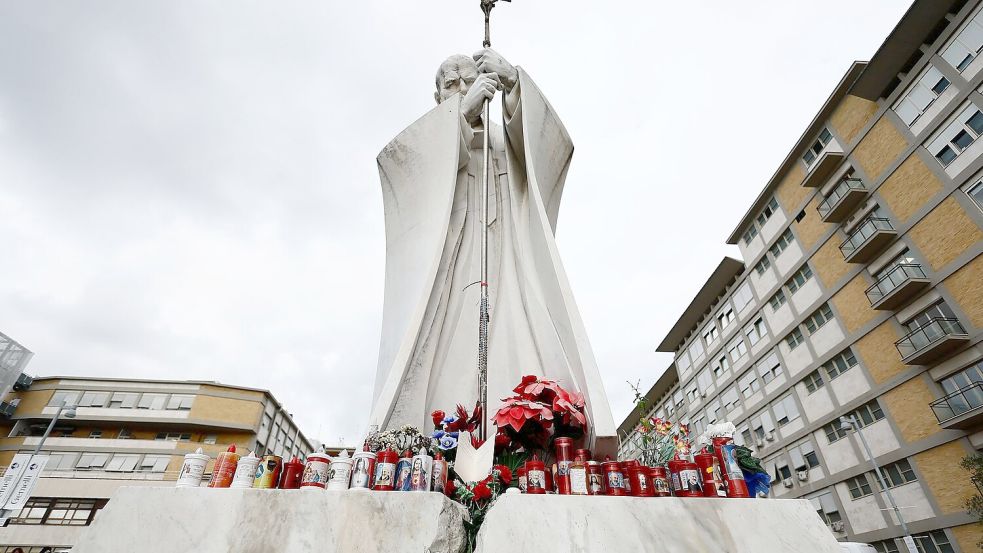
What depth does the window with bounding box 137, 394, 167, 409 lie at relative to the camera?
25.2 meters

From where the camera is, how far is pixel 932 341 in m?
11.7

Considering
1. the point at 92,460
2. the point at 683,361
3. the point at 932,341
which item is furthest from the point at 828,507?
the point at 92,460

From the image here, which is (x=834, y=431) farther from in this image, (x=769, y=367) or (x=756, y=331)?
(x=756, y=331)

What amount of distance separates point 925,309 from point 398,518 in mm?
15878

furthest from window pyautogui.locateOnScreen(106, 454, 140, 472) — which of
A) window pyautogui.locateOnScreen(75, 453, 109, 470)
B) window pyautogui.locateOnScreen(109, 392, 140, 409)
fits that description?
window pyautogui.locateOnScreen(109, 392, 140, 409)

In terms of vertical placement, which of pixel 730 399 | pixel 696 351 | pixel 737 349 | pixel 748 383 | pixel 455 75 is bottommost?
pixel 455 75

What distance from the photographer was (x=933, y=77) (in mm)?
12609

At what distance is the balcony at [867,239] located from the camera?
13375 mm

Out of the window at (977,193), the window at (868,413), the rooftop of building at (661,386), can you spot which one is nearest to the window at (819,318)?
the window at (868,413)

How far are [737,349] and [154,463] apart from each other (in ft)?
94.5

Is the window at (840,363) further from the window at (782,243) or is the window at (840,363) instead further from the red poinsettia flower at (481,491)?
the red poinsettia flower at (481,491)

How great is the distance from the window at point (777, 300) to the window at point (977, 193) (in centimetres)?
729

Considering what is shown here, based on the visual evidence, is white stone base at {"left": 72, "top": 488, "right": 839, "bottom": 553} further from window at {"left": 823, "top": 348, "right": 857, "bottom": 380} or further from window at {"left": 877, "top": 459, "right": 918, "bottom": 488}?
A: window at {"left": 823, "top": 348, "right": 857, "bottom": 380}

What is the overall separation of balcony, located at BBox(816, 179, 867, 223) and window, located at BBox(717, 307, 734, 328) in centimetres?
663
